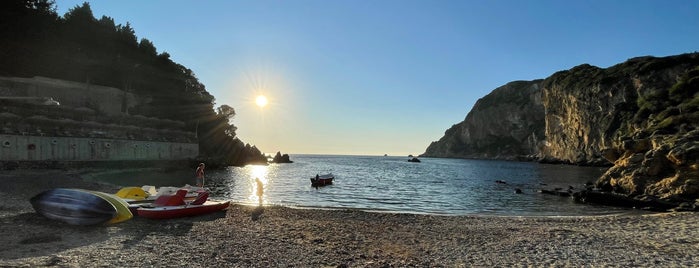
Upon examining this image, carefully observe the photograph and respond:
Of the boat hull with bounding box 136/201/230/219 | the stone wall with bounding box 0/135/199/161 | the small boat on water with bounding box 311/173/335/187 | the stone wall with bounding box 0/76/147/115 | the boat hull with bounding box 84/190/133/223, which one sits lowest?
the small boat on water with bounding box 311/173/335/187

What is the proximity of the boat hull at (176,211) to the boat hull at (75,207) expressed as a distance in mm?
2029

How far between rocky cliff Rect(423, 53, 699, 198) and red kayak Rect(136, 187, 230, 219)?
30.6 meters

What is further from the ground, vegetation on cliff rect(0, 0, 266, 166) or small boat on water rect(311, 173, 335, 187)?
vegetation on cliff rect(0, 0, 266, 166)

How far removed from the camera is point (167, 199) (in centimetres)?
1819

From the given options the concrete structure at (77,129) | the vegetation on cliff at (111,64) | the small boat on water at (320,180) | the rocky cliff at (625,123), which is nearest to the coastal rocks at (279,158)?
the vegetation on cliff at (111,64)

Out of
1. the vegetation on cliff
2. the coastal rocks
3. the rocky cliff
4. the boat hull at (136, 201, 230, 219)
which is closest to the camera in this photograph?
the boat hull at (136, 201, 230, 219)

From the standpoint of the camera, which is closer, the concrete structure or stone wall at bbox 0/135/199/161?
stone wall at bbox 0/135/199/161

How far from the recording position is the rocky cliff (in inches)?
1112

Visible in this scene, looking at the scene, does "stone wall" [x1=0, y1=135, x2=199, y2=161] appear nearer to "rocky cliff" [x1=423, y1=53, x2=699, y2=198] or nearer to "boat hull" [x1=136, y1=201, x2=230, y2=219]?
"boat hull" [x1=136, y1=201, x2=230, y2=219]

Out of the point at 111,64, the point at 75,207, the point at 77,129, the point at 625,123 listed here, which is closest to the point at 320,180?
the point at 75,207

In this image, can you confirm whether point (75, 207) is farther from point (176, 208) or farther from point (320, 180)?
point (320, 180)

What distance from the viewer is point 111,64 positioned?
77.9 meters

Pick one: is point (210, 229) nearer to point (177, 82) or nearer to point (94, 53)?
point (94, 53)

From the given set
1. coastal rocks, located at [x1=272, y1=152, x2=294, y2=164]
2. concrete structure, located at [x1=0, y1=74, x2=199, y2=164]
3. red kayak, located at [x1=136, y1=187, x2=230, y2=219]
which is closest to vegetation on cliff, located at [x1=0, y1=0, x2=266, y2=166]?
concrete structure, located at [x1=0, y1=74, x2=199, y2=164]
